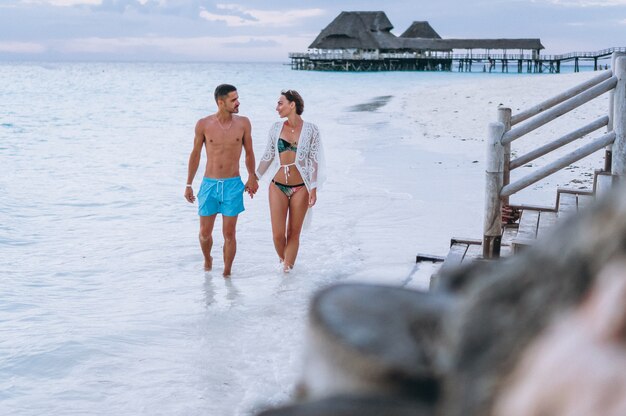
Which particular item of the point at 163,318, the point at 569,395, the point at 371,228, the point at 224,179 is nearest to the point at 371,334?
the point at 569,395

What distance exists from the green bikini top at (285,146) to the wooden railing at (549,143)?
1.97 metres

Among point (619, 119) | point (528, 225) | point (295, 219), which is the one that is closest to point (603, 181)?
point (619, 119)

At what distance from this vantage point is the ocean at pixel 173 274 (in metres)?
4.68

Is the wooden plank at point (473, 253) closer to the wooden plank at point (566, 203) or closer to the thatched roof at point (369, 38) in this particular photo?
the wooden plank at point (566, 203)

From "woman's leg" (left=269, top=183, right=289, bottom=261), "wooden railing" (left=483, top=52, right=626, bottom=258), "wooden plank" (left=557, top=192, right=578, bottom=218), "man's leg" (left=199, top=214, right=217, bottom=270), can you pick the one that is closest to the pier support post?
"wooden railing" (left=483, top=52, right=626, bottom=258)

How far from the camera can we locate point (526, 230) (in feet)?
17.2

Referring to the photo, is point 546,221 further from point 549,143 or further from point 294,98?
point 294,98

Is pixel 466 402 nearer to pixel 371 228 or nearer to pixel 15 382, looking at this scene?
pixel 15 382

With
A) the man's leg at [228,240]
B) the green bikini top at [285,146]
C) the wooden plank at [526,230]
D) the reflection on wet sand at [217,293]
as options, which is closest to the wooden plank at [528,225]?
the wooden plank at [526,230]

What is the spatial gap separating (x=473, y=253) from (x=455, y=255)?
0.46ft

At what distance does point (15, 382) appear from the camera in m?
4.82

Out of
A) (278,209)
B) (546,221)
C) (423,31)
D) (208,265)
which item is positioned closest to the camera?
(546,221)

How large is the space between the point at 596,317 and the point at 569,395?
68mm

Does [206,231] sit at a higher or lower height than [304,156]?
lower
